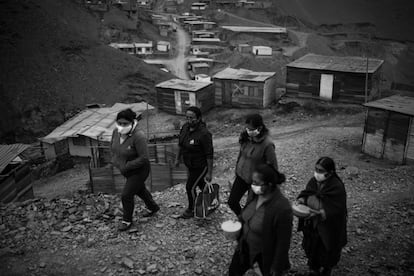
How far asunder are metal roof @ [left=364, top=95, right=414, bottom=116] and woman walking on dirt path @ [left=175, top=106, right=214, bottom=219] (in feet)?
27.7

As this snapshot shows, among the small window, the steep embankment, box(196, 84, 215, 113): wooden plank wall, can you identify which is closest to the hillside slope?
the steep embankment

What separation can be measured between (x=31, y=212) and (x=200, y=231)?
3018 mm

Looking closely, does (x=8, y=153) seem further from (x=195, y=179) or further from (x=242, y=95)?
(x=242, y=95)

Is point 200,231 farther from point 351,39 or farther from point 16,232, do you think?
point 351,39

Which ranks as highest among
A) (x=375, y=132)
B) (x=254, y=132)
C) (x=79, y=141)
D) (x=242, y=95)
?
(x=254, y=132)

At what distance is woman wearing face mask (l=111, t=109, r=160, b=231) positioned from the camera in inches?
198

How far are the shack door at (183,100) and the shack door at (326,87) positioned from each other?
743 cm

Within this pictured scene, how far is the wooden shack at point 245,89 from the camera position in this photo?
2036cm

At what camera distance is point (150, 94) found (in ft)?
97.1

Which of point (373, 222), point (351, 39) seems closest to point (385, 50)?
point (351, 39)

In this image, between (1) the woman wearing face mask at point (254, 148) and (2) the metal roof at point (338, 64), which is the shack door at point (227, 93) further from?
(1) the woman wearing face mask at point (254, 148)

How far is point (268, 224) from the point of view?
3.27m

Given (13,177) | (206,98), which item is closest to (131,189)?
(13,177)

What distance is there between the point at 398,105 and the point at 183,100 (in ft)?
41.2
